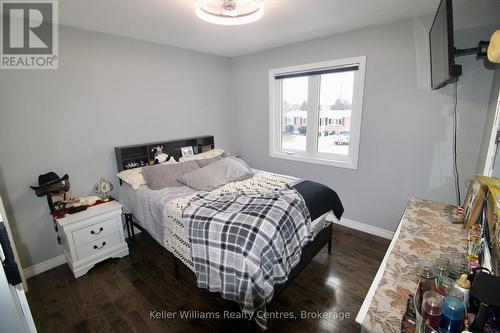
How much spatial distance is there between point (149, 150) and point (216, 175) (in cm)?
104

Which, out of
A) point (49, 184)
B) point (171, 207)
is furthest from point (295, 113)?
point (49, 184)

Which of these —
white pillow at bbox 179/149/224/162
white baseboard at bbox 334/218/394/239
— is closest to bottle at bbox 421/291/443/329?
white baseboard at bbox 334/218/394/239

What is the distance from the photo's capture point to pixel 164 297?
1980 mm

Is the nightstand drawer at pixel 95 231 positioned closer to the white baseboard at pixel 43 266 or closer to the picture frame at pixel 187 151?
the white baseboard at pixel 43 266

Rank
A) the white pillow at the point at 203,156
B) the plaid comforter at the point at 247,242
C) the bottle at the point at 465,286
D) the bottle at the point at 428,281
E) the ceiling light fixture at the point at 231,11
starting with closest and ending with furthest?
the bottle at the point at 465,286 → the bottle at the point at 428,281 → the plaid comforter at the point at 247,242 → the ceiling light fixture at the point at 231,11 → the white pillow at the point at 203,156

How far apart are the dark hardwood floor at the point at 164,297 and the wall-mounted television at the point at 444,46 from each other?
5.85 ft

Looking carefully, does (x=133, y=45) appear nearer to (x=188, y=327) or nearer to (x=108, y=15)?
(x=108, y=15)

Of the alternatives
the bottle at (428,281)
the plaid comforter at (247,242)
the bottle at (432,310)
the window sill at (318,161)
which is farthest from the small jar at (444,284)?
the window sill at (318,161)

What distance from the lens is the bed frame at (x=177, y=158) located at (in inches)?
79.0

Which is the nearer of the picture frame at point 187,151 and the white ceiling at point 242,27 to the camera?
the white ceiling at point 242,27

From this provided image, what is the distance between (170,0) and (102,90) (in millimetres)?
1356

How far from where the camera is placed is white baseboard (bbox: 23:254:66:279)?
7.37ft

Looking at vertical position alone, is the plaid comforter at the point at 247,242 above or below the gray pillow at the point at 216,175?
below

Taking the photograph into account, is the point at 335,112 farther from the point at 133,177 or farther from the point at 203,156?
the point at 133,177
